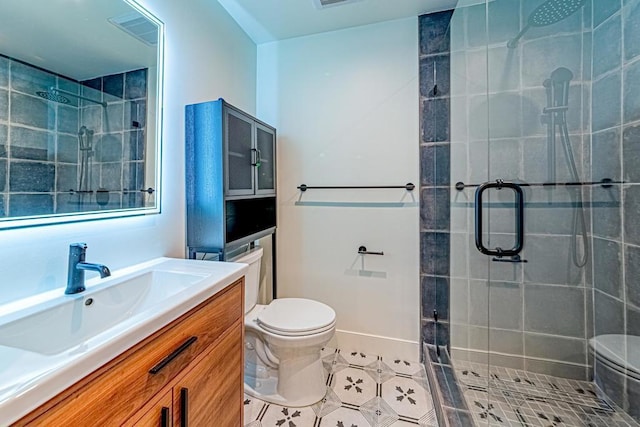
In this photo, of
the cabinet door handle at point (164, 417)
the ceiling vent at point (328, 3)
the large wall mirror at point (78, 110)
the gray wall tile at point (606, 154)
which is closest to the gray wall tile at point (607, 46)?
the gray wall tile at point (606, 154)

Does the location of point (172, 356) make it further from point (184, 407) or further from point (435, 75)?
point (435, 75)

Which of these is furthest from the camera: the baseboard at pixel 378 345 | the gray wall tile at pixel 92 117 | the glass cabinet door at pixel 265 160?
the baseboard at pixel 378 345

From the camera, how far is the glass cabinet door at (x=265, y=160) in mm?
1812

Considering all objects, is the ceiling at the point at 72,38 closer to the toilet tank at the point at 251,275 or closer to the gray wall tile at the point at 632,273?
the toilet tank at the point at 251,275

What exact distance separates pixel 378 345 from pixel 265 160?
4.93 ft

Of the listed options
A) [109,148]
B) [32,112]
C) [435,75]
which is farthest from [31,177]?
[435,75]

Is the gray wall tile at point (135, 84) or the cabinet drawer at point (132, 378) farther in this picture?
the gray wall tile at point (135, 84)

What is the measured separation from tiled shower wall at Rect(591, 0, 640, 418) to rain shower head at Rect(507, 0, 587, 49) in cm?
10

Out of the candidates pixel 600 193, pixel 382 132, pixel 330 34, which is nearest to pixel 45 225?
pixel 382 132

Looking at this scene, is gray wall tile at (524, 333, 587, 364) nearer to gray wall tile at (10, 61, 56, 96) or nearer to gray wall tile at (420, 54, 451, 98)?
gray wall tile at (420, 54, 451, 98)

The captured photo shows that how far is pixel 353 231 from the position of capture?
6.69ft

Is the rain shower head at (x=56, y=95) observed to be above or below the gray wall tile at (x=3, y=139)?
above

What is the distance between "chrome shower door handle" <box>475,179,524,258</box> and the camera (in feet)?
4.72

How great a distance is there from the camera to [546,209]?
1566mm
